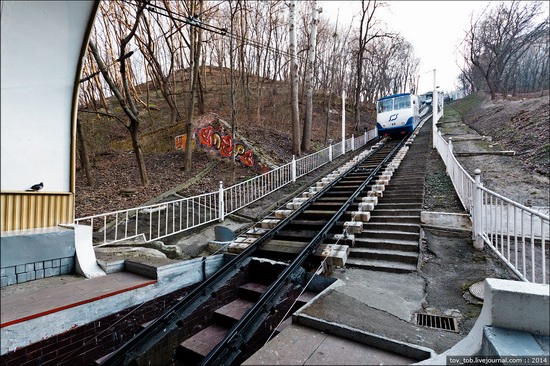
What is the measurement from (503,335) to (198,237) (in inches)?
229

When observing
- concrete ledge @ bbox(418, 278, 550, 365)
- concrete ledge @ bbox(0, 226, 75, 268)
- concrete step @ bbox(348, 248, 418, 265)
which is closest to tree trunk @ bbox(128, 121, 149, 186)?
concrete ledge @ bbox(0, 226, 75, 268)

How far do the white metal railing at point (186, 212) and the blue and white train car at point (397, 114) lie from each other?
8.51 m

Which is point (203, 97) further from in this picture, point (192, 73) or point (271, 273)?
point (271, 273)

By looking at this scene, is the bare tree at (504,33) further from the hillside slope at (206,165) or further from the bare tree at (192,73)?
the bare tree at (192,73)

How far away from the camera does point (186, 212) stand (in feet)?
27.0

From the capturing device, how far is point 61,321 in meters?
3.15

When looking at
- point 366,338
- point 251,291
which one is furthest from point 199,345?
point 366,338

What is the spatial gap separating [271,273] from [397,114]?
1727cm

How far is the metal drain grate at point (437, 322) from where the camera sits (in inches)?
122

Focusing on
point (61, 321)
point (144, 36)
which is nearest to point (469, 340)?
point (61, 321)

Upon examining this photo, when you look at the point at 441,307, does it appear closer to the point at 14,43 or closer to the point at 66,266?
the point at 66,266

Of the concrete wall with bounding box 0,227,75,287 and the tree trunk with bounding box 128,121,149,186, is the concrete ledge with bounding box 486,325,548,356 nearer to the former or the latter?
the concrete wall with bounding box 0,227,75,287

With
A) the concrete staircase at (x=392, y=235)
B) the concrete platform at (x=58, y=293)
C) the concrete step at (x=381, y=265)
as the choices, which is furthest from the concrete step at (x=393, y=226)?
the concrete platform at (x=58, y=293)

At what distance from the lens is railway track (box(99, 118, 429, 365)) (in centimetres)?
331
